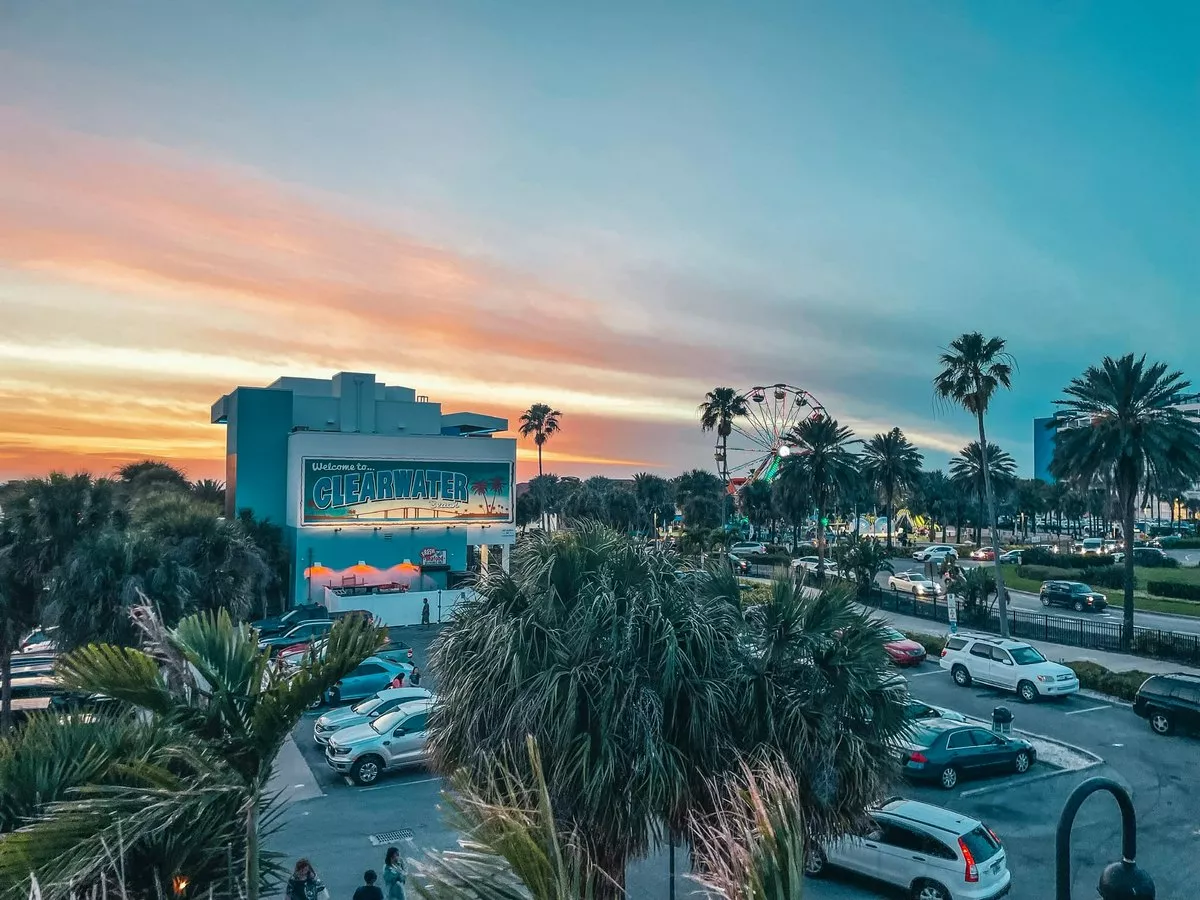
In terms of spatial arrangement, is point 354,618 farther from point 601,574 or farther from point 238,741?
point 601,574

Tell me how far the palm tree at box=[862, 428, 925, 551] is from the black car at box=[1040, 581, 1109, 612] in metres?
22.2

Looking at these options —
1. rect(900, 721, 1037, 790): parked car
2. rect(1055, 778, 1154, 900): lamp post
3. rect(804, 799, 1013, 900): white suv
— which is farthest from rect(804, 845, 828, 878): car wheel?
rect(900, 721, 1037, 790): parked car

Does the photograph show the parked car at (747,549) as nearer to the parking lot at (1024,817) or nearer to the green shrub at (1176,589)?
the green shrub at (1176,589)

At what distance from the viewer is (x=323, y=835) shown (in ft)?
47.0

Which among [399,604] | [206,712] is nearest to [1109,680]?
[206,712]

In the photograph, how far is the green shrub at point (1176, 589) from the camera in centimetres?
4325

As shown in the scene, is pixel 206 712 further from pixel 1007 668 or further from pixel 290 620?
pixel 290 620

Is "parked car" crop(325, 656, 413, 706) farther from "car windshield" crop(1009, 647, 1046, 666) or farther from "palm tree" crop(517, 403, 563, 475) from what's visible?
"palm tree" crop(517, 403, 563, 475)

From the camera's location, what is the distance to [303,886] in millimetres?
10094

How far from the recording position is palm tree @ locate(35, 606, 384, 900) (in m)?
4.26

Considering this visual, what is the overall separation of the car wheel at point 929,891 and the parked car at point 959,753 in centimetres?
482

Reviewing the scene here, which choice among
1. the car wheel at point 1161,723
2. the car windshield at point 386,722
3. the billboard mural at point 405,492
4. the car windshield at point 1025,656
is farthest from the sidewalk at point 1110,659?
the billboard mural at point 405,492

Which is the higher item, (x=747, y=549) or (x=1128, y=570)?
(x=1128, y=570)

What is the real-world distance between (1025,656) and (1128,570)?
314 inches
